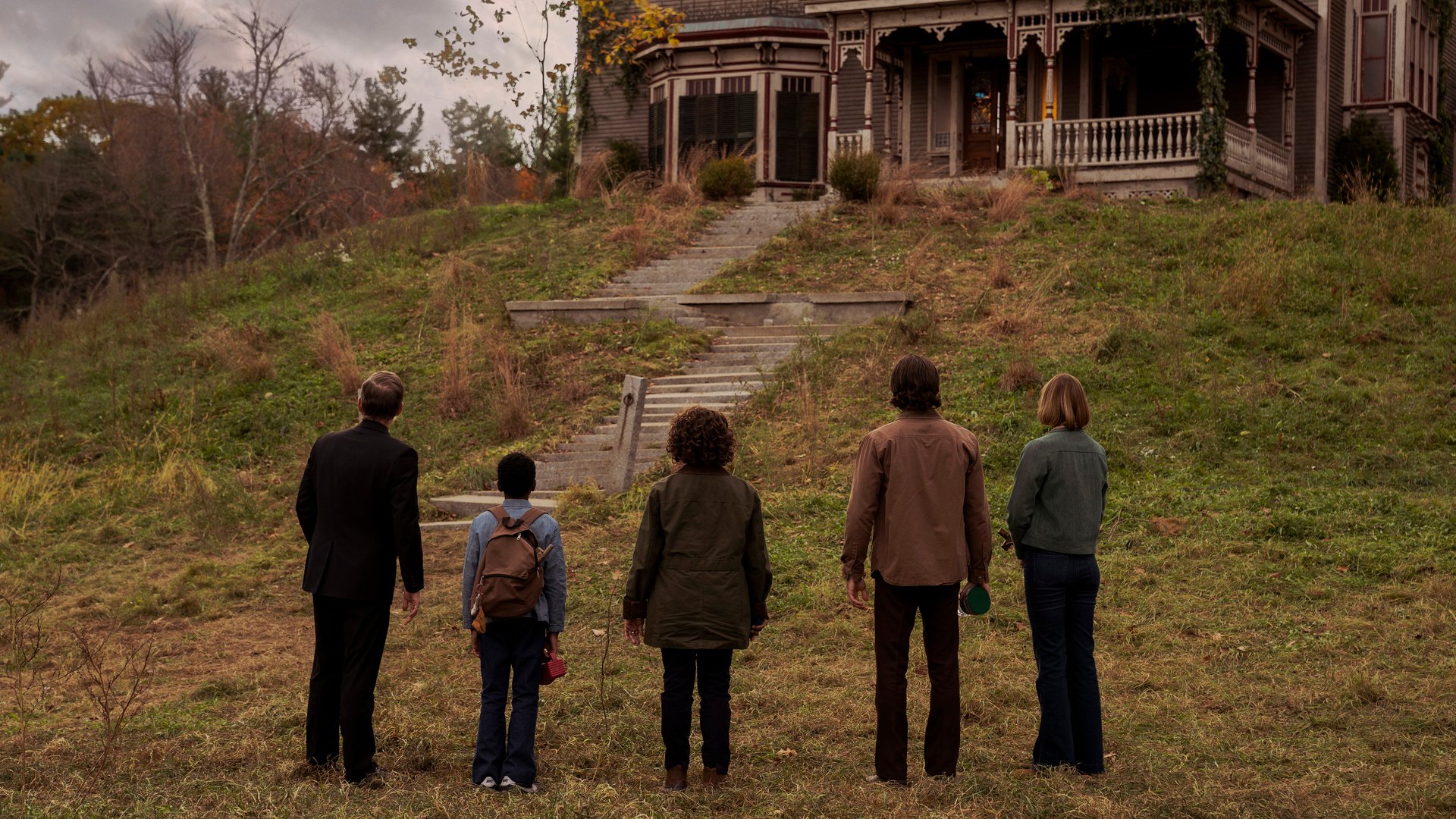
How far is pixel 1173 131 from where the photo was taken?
24.6 metres

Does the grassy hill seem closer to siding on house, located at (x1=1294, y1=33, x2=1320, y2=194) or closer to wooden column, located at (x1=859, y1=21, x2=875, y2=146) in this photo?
wooden column, located at (x1=859, y1=21, x2=875, y2=146)

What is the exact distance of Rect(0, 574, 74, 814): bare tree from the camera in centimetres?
739

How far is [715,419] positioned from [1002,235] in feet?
43.9

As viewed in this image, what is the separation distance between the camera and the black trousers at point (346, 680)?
5707 mm

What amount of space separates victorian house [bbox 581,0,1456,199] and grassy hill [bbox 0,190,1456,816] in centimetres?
365

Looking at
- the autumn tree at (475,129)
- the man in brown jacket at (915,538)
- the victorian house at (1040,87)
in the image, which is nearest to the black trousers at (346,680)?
the man in brown jacket at (915,538)

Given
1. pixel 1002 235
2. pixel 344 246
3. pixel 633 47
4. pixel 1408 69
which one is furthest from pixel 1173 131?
pixel 344 246

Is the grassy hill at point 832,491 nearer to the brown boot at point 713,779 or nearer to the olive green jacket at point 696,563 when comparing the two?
the brown boot at point 713,779

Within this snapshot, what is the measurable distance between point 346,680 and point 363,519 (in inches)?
27.3

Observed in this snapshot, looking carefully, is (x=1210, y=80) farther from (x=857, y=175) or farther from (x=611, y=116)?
(x=611, y=116)

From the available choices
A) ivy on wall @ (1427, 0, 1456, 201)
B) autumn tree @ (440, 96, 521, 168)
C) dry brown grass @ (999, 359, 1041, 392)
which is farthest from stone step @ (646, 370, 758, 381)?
autumn tree @ (440, 96, 521, 168)

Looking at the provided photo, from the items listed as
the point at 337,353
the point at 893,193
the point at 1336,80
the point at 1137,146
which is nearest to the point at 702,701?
the point at 337,353

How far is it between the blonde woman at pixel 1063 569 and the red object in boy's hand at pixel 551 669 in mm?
2059

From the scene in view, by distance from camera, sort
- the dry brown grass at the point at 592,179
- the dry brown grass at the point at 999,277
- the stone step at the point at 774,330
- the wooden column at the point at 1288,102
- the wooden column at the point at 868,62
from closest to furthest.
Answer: the stone step at the point at 774,330
the dry brown grass at the point at 999,277
the wooden column at the point at 868,62
the wooden column at the point at 1288,102
the dry brown grass at the point at 592,179
